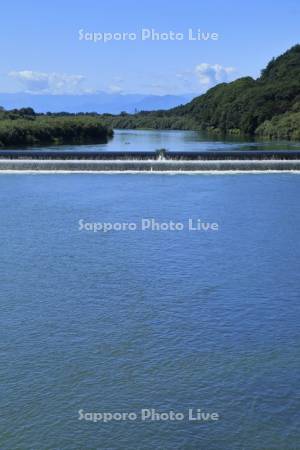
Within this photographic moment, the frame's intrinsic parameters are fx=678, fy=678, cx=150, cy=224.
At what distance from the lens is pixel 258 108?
63688 millimetres

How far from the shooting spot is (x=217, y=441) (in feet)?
22.1

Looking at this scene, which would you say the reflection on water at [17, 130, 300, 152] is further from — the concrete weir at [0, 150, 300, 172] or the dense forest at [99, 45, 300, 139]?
the concrete weir at [0, 150, 300, 172]

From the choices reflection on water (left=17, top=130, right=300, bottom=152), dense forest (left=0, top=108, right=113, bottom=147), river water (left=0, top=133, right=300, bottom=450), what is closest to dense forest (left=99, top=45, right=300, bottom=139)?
reflection on water (left=17, top=130, right=300, bottom=152)

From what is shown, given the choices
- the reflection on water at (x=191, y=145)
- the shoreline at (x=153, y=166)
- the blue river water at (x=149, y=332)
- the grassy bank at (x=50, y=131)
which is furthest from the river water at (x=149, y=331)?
the grassy bank at (x=50, y=131)

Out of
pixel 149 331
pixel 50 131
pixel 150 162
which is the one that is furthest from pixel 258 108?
pixel 149 331

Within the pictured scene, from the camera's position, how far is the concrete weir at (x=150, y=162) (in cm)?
2791

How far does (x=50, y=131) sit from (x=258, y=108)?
22.7 metres

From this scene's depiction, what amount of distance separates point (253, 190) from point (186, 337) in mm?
Result: 14726

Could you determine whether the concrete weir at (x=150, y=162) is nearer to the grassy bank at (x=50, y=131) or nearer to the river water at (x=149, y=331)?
the river water at (x=149, y=331)

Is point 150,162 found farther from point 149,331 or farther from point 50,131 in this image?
point 50,131

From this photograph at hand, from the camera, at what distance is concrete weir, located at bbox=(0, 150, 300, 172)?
2791cm

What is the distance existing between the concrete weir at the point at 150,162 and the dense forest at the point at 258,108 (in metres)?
23.9

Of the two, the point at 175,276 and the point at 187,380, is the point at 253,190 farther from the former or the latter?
the point at 187,380

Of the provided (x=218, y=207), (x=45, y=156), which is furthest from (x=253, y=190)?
(x=45, y=156)
